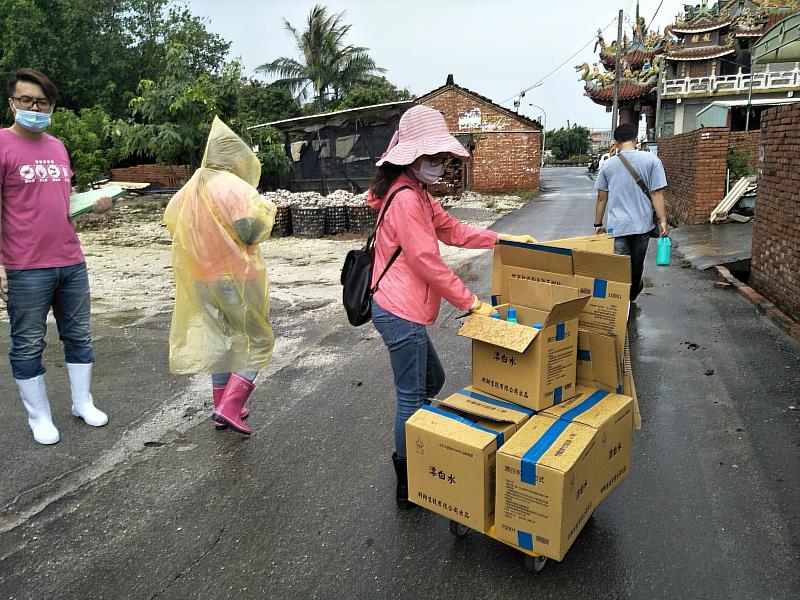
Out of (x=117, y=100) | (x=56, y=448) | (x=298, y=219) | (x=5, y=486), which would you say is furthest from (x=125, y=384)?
(x=117, y=100)

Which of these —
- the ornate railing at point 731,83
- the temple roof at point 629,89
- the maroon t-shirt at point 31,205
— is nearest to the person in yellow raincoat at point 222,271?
the maroon t-shirt at point 31,205

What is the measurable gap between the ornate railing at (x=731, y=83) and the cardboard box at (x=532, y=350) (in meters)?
39.6

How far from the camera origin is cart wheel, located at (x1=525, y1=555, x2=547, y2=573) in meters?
2.40

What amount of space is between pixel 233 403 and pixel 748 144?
13532mm

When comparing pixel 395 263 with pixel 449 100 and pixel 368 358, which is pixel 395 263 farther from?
pixel 449 100

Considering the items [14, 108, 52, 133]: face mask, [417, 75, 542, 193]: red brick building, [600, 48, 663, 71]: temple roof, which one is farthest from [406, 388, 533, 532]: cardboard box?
[600, 48, 663, 71]: temple roof

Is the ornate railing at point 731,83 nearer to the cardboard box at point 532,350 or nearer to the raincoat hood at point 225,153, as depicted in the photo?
the raincoat hood at point 225,153

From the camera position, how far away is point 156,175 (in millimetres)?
20516

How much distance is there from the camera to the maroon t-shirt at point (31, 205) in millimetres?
3357

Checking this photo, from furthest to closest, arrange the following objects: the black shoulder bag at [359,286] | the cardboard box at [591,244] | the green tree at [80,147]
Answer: the green tree at [80,147] < the cardboard box at [591,244] < the black shoulder bag at [359,286]

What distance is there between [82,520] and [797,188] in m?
6.26

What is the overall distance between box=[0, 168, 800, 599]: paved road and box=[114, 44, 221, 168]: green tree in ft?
35.2

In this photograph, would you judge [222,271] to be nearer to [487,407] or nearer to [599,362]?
[487,407]

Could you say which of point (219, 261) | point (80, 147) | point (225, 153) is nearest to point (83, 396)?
point (219, 261)
